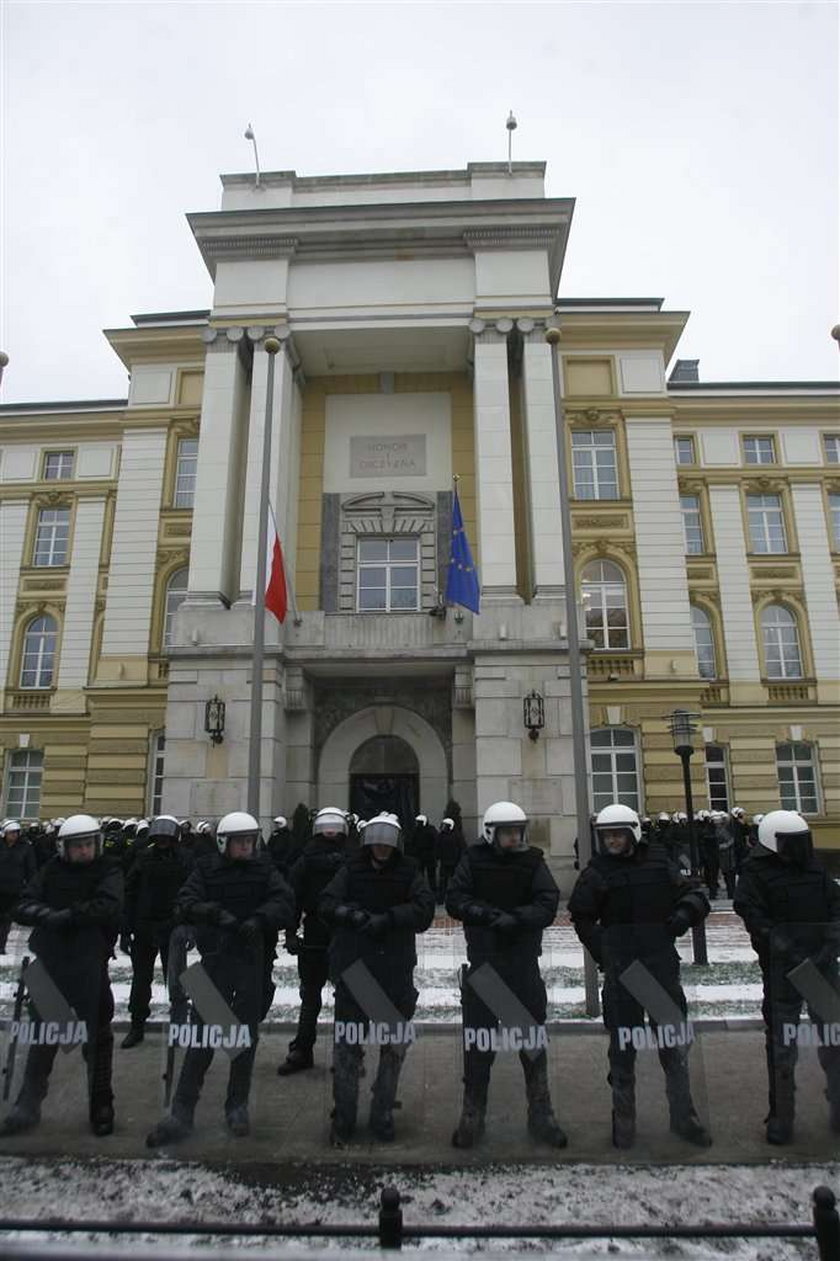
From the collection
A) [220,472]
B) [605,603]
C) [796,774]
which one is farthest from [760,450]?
[220,472]

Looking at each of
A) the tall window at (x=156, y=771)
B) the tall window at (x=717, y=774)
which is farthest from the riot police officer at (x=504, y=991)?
the tall window at (x=717, y=774)

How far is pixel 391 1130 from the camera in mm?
5336

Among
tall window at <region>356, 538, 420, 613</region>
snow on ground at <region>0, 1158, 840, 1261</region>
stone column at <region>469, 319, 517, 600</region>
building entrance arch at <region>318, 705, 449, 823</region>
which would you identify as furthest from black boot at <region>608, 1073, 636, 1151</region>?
tall window at <region>356, 538, 420, 613</region>

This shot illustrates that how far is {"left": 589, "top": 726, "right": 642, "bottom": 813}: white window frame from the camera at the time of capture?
23.2 m

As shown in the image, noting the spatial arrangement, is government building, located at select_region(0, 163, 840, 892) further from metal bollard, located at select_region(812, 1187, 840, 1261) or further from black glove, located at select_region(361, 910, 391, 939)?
metal bollard, located at select_region(812, 1187, 840, 1261)

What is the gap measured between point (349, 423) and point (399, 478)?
218 centimetres

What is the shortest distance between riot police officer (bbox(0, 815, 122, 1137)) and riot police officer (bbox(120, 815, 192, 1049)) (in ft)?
6.94

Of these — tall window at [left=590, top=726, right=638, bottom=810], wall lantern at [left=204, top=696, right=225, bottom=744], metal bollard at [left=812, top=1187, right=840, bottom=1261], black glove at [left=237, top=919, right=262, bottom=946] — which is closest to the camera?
metal bollard at [left=812, top=1187, right=840, bottom=1261]

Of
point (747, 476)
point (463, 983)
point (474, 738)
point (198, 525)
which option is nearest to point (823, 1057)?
point (463, 983)

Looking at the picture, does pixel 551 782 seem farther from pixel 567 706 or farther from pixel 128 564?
pixel 128 564

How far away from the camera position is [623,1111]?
524 centimetres

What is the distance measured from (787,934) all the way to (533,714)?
41.5ft

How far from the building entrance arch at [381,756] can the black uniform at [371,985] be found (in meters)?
14.8

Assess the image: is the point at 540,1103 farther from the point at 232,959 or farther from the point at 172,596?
the point at 172,596
